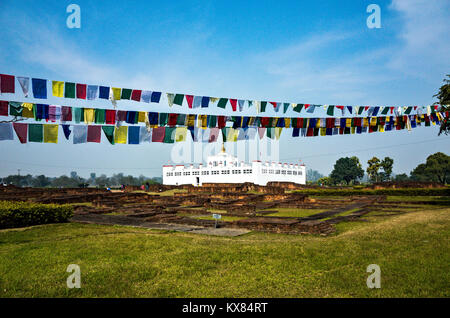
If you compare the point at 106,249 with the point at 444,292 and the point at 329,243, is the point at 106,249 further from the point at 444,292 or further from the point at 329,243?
the point at 444,292

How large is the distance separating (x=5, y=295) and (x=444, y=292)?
544 cm

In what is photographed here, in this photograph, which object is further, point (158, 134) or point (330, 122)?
point (330, 122)

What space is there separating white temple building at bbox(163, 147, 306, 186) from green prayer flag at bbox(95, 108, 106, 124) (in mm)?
37954

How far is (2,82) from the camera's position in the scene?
945 cm

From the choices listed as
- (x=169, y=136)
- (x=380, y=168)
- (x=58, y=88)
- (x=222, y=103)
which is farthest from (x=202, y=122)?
(x=380, y=168)

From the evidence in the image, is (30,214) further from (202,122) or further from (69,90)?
(202,122)

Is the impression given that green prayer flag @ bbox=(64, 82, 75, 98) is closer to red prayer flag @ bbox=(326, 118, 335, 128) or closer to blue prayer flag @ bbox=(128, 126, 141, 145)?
blue prayer flag @ bbox=(128, 126, 141, 145)

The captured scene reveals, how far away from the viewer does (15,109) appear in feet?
33.4

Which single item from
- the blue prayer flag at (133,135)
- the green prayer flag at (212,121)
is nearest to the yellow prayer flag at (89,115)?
the blue prayer flag at (133,135)

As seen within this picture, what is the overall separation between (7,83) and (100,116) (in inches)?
113

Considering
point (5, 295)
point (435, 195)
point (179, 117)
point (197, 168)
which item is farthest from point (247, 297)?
point (197, 168)

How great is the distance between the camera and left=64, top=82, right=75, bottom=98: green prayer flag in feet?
34.9

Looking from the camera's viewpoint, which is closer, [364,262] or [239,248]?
[364,262]

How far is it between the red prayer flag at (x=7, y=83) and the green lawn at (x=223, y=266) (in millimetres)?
4767
